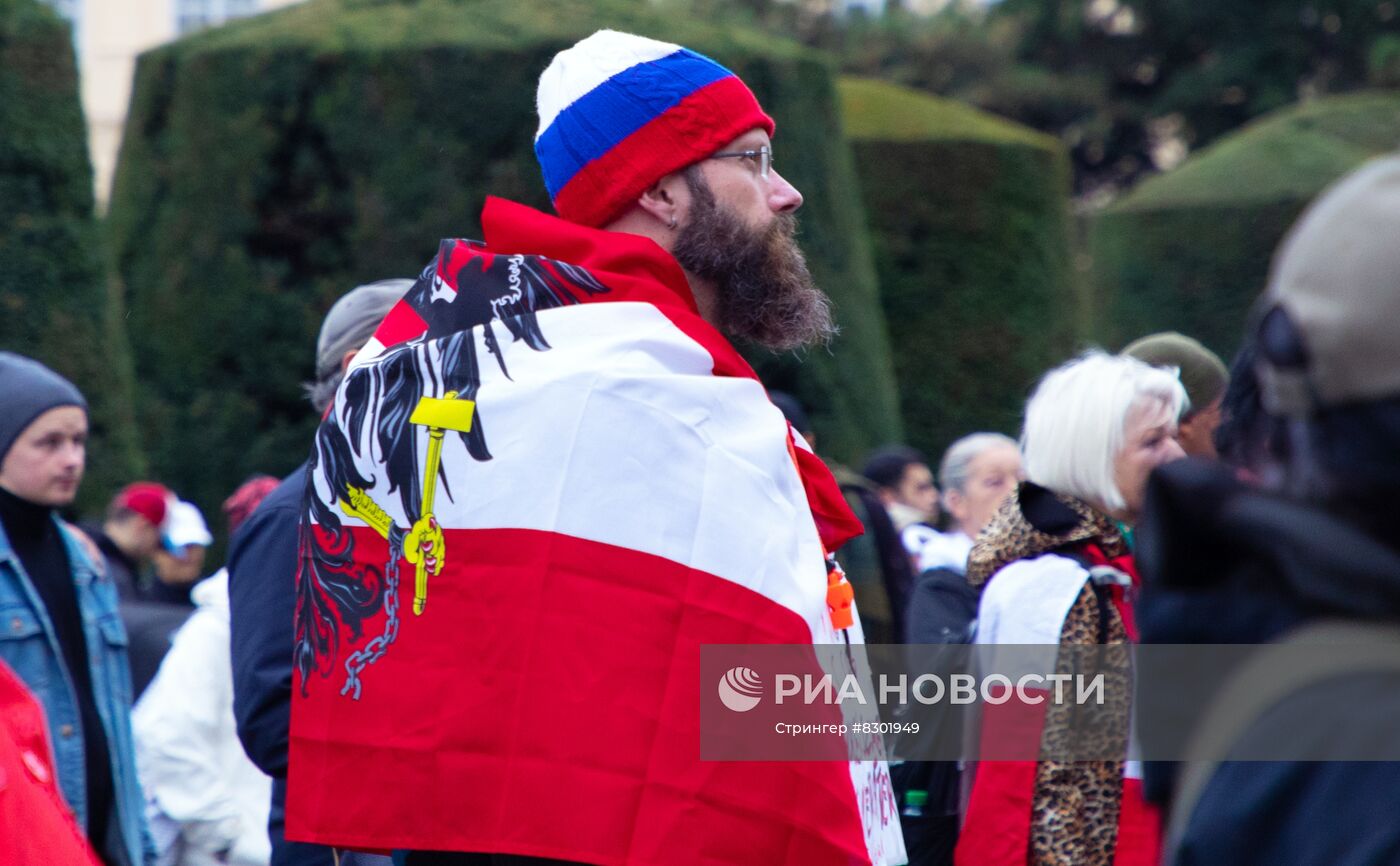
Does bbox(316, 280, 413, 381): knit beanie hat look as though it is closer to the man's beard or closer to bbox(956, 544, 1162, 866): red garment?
the man's beard

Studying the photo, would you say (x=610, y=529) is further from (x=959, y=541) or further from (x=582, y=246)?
(x=959, y=541)

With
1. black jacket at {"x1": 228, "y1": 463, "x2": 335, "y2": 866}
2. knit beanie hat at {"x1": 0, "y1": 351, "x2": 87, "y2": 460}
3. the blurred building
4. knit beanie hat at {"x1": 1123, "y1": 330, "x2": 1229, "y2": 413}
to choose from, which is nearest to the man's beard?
black jacket at {"x1": 228, "y1": 463, "x2": 335, "y2": 866}

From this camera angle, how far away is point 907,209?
41.8 ft

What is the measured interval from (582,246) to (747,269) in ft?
0.85

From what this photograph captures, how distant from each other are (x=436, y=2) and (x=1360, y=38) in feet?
77.0

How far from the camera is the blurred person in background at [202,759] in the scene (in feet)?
14.8

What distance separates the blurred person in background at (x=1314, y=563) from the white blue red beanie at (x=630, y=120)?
1.30 meters

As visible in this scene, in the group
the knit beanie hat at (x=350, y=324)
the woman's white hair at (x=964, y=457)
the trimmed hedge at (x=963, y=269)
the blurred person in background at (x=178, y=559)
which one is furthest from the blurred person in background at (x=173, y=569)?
the trimmed hedge at (x=963, y=269)

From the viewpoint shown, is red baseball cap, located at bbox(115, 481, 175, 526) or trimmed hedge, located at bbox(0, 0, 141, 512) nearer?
red baseball cap, located at bbox(115, 481, 175, 526)

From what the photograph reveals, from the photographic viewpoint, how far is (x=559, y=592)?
214 centimetres

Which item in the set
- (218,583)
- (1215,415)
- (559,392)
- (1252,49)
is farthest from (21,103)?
(1252,49)

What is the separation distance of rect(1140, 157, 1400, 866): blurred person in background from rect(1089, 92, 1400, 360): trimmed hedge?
14.4m

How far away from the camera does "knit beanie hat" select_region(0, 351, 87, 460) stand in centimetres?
444

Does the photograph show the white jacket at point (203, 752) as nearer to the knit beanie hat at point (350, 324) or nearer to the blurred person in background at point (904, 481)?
the knit beanie hat at point (350, 324)
